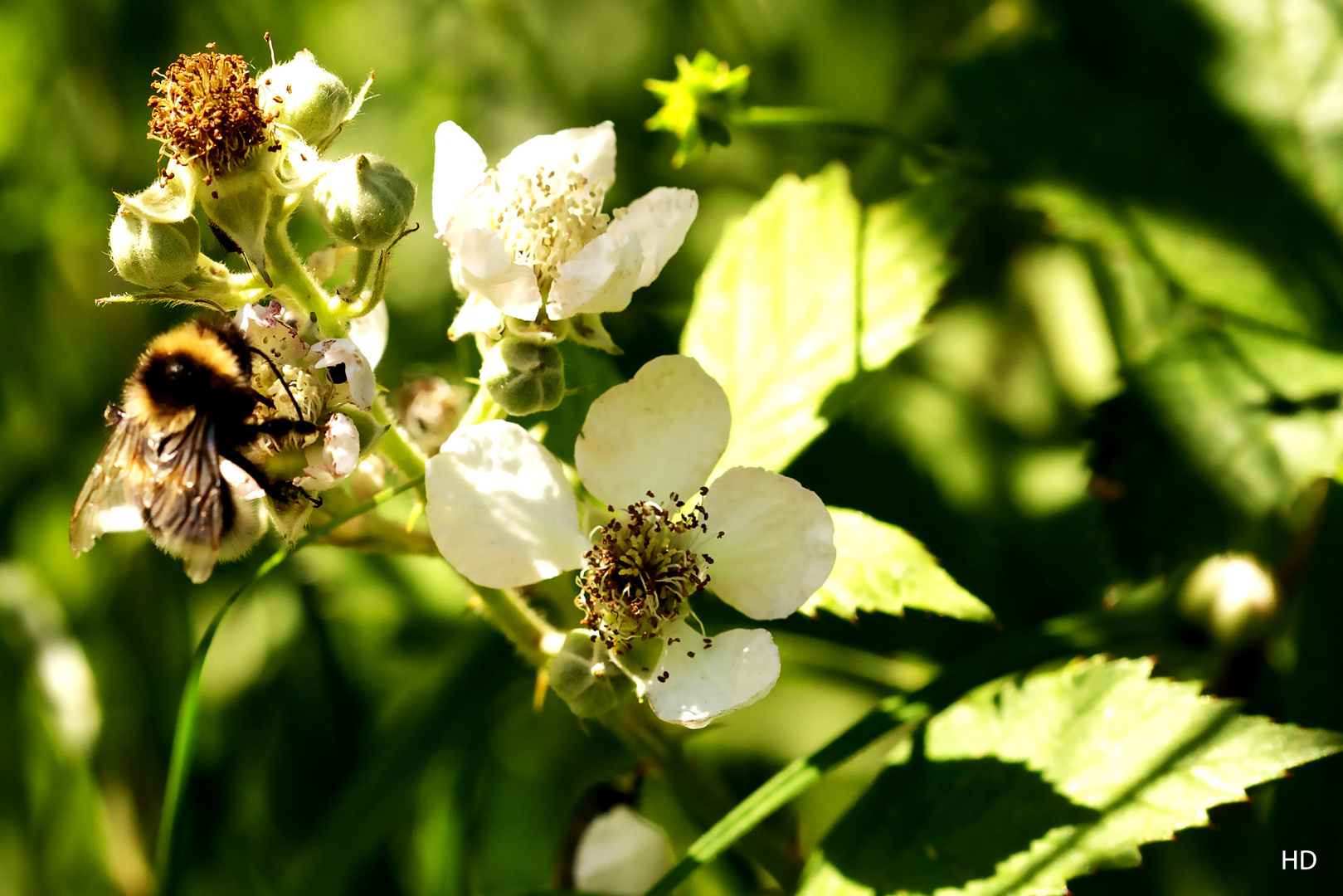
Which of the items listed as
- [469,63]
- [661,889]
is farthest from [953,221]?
[469,63]

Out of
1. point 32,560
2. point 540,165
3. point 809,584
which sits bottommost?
point 32,560

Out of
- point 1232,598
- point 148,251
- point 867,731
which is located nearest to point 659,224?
point 148,251

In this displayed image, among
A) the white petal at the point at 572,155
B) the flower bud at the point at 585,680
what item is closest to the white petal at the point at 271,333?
the white petal at the point at 572,155

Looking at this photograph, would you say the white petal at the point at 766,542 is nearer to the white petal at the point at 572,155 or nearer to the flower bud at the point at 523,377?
the flower bud at the point at 523,377

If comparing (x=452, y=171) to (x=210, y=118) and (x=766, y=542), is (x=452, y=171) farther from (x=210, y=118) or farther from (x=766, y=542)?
(x=766, y=542)

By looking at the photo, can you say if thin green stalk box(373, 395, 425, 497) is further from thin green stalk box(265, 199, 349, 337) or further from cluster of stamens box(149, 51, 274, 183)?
cluster of stamens box(149, 51, 274, 183)

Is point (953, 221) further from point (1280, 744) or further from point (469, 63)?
point (469, 63)
